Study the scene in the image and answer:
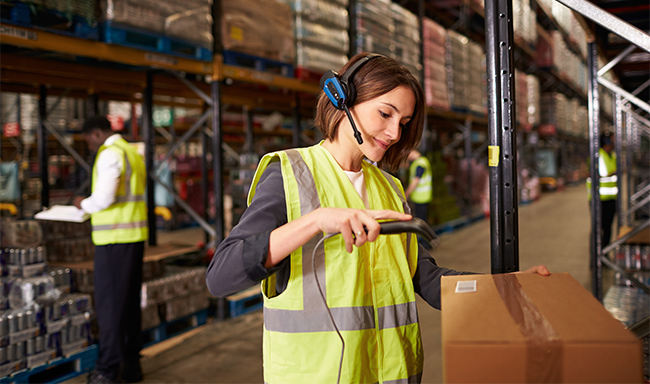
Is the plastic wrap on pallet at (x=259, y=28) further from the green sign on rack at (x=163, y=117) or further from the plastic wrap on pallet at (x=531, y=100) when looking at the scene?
the plastic wrap on pallet at (x=531, y=100)

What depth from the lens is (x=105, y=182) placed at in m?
3.75

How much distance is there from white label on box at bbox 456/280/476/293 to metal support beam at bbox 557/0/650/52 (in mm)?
1043

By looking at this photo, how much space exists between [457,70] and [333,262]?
1015cm

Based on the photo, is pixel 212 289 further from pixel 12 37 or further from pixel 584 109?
pixel 584 109

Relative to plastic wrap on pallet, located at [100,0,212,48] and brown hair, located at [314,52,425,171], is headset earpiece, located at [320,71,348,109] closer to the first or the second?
brown hair, located at [314,52,425,171]

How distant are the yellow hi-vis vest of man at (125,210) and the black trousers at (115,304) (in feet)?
0.26

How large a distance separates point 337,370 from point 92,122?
349cm

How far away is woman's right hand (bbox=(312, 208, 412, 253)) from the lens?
3.88 feet

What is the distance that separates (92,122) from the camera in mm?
4059

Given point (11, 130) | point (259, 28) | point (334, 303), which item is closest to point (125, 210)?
point (259, 28)

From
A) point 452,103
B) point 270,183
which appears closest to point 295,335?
point 270,183

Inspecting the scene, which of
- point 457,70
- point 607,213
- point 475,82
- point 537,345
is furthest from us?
point 475,82

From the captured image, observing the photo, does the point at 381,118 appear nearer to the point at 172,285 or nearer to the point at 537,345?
the point at 537,345

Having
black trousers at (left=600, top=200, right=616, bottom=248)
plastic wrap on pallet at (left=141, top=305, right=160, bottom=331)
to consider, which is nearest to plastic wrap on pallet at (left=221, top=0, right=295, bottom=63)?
plastic wrap on pallet at (left=141, top=305, right=160, bottom=331)
